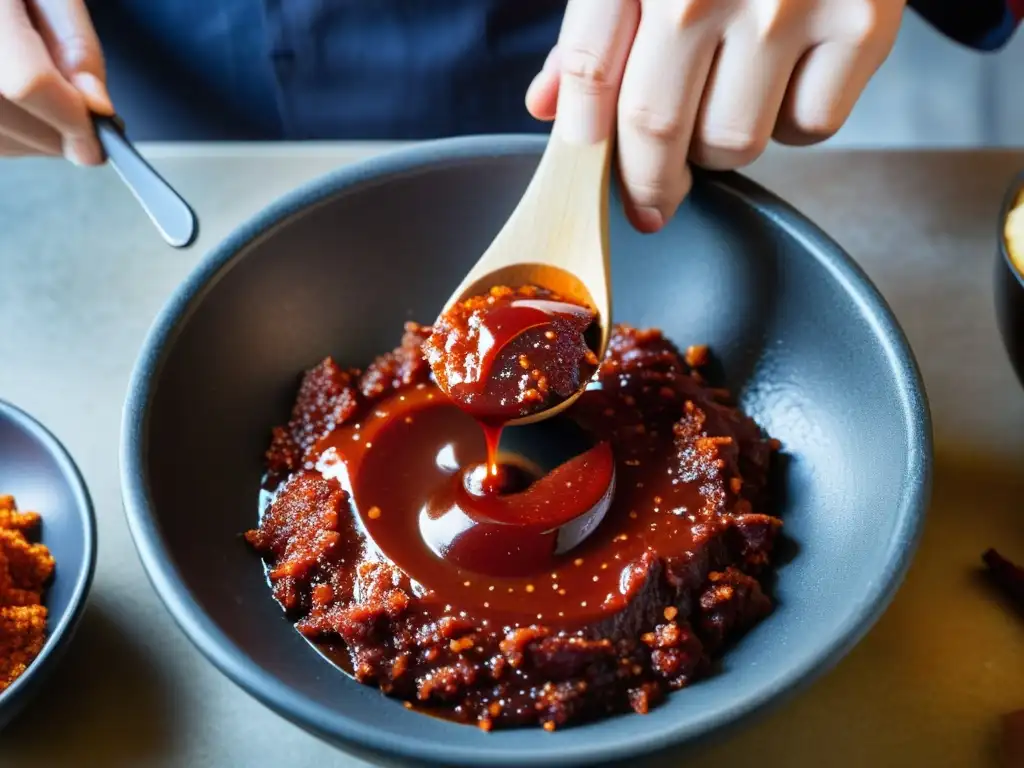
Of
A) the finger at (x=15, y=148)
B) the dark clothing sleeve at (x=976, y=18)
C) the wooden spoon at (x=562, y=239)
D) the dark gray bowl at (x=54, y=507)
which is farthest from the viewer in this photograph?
the dark clothing sleeve at (x=976, y=18)

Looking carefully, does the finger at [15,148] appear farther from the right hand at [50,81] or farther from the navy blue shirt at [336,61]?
the navy blue shirt at [336,61]

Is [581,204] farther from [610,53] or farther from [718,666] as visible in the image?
[718,666]

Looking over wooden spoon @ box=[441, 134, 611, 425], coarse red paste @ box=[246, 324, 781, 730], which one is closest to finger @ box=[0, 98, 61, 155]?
coarse red paste @ box=[246, 324, 781, 730]

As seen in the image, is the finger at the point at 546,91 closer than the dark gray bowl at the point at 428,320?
No

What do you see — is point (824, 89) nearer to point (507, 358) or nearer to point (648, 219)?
point (648, 219)

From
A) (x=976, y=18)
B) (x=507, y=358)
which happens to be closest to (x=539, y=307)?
(x=507, y=358)

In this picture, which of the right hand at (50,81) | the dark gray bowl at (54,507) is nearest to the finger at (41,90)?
the right hand at (50,81)
